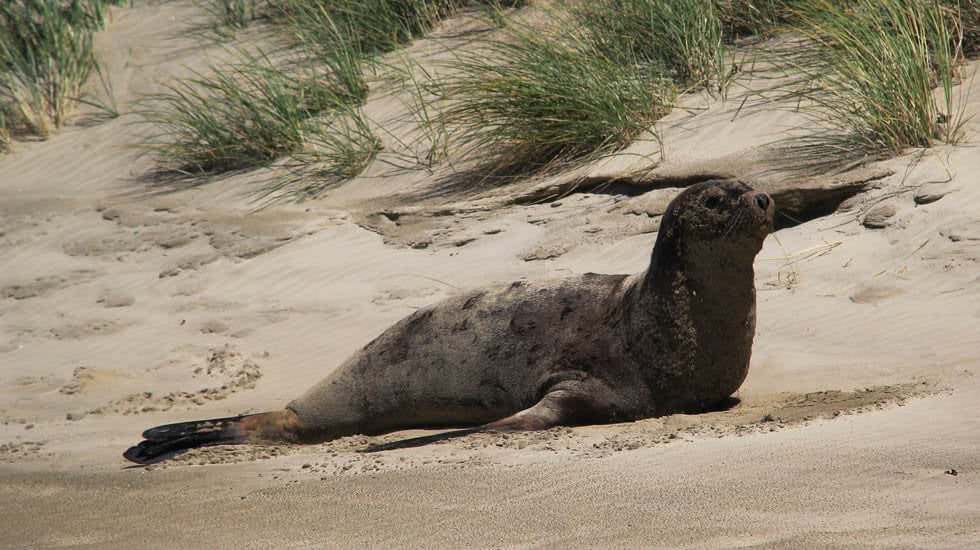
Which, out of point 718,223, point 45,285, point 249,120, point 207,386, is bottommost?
point 45,285

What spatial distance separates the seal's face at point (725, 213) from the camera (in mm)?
4848

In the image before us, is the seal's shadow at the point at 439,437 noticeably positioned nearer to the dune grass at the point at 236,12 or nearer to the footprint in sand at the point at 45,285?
the footprint in sand at the point at 45,285

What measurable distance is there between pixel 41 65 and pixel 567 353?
32.7ft

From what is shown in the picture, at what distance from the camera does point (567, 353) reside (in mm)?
5180

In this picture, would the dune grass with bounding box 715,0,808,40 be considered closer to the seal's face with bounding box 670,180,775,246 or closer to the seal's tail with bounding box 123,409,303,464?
the seal's face with bounding box 670,180,775,246

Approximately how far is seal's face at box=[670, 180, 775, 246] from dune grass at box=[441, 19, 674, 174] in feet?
12.4

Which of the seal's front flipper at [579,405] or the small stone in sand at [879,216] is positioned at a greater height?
the seal's front flipper at [579,405]

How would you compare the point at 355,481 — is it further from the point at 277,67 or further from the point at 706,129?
the point at 277,67

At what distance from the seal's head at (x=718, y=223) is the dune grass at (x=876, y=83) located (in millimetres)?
2830

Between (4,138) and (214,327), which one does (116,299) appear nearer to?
(214,327)

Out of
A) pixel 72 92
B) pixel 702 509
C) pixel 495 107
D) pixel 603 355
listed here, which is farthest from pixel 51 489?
pixel 72 92

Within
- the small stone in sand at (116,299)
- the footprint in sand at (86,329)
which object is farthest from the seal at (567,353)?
the small stone in sand at (116,299)

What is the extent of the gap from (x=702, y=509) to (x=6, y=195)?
31.9 ft

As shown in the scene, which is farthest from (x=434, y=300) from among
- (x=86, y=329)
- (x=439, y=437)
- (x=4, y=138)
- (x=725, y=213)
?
(x=4, y=138)
